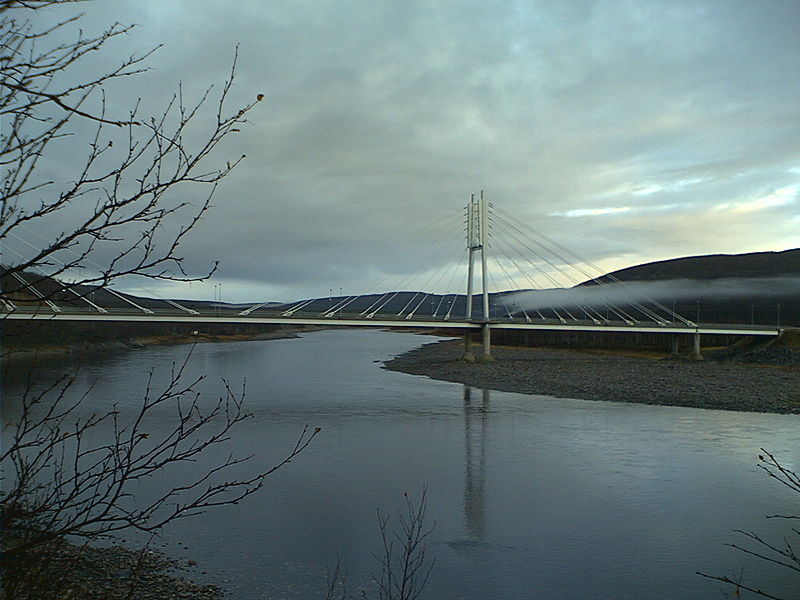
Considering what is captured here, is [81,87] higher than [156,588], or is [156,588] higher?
[81,87]

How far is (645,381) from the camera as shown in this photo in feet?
86.5

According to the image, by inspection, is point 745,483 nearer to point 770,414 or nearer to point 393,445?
point 393,445

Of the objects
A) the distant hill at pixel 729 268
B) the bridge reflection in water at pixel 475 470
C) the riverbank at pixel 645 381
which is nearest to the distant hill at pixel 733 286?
the distant hill at pixel 729 268

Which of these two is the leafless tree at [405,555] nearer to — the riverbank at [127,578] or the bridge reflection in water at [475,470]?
the bridge reflection in water at [475,470]

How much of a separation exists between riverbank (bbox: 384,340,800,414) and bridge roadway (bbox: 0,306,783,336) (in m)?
2.36

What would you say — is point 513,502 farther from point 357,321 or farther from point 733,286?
point 733,286

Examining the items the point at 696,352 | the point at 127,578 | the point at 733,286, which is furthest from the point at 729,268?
the point at 127,578

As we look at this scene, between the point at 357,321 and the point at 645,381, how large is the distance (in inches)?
579

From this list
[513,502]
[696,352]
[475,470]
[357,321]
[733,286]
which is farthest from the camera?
[733,286]

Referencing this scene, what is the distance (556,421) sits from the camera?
16.8 m

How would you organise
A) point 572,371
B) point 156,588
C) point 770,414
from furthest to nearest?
point 572,371 → point 770,414 → point 156,588

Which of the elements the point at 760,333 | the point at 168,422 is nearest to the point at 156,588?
the point at 168,422

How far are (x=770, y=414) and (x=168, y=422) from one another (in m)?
15.9

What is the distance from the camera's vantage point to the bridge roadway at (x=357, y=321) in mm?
28572
